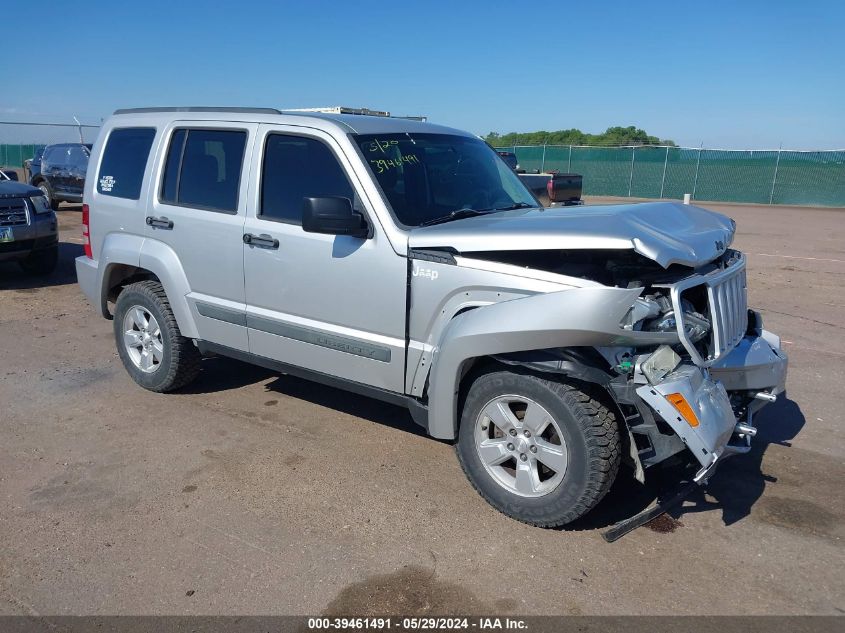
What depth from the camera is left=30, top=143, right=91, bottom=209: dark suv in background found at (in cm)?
1791

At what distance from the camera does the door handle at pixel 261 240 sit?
455 cm

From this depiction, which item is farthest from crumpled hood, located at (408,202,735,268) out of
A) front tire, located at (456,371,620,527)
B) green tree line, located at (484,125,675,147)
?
green tree line, located at (484,125,675,147)

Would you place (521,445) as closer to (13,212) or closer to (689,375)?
(689,375)

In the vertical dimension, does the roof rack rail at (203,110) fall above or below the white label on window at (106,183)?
above

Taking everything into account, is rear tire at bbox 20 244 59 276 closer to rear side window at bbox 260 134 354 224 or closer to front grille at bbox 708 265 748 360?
rear side window at bbox 260 134 354 224

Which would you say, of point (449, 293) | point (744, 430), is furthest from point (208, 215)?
point (744, 430)

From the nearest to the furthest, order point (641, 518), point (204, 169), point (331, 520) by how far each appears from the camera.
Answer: point (641, 518), point (331, 520), point (204, 169)

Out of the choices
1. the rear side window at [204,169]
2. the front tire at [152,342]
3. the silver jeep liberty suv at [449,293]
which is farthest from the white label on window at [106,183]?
the front tire at [152,342]

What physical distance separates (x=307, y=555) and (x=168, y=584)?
0.64 metres

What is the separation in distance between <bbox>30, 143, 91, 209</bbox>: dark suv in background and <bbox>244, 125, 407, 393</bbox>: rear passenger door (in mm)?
15168

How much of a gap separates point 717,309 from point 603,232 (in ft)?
2.51

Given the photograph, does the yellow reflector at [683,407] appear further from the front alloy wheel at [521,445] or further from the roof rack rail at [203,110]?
the roof rack rail at [203,110]

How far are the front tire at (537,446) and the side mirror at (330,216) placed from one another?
3.68ft

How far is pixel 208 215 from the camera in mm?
4938
